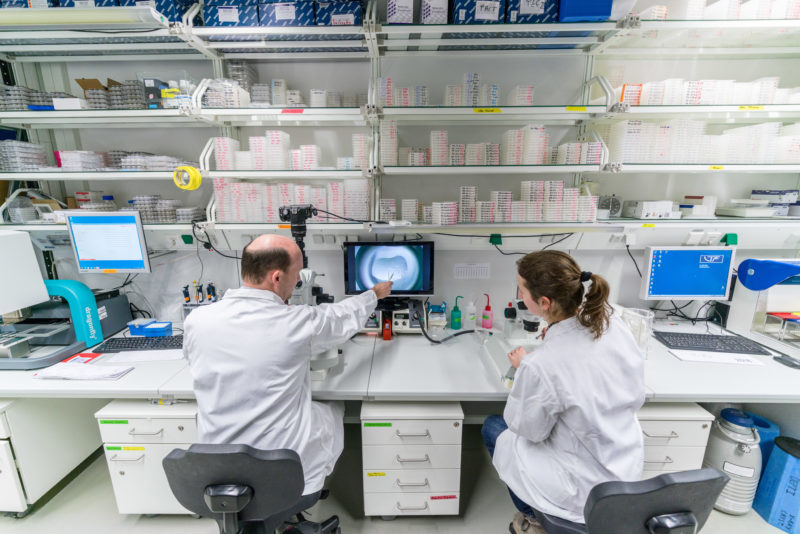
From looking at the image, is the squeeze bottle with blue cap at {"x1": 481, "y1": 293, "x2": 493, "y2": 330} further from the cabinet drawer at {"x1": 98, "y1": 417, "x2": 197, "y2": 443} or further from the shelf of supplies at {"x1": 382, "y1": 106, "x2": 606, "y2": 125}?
the cabinet drawer at {"x1": 98, "y1": 417, "x2": 197, "y2": 443}

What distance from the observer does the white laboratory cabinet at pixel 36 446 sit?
1.66 m

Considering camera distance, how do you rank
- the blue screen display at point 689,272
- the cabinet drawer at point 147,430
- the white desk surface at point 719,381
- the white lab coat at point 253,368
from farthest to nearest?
the blue screen display at point 689,272 → the cabinet drawer at point 147,430 → the white desk surface at point 719,381 → the white lab coat at point 253,368

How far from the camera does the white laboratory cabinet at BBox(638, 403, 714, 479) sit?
5.12ft

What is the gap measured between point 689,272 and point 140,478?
3.06m

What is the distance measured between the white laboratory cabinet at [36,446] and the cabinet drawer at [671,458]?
2.87m

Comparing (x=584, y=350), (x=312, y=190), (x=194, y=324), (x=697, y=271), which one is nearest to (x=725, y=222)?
(x=697, y=271)

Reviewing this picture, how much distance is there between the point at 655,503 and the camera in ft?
3.05

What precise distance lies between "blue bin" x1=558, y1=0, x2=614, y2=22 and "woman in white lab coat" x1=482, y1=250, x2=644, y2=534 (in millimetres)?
1142

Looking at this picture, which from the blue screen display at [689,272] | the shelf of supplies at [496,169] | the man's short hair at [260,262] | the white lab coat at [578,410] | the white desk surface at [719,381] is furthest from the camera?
the blue screen display at [689,272]

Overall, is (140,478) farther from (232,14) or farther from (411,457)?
(232,14)

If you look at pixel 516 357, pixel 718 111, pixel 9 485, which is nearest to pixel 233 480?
pixel 516 357

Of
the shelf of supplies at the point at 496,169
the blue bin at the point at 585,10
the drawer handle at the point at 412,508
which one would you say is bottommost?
the drawer handle at the point at 412,508

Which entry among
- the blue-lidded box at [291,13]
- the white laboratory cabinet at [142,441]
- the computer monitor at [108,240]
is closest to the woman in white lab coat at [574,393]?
the white laboratory cabinet at [142,441]

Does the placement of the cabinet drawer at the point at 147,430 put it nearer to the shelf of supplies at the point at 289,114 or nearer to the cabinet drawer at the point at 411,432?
the cabinet drawer at the point at 411,432
